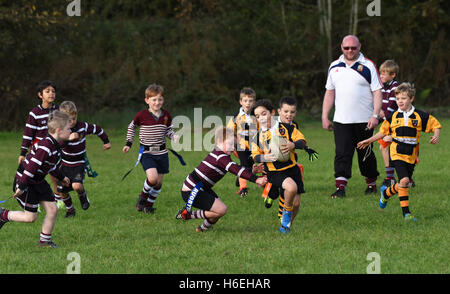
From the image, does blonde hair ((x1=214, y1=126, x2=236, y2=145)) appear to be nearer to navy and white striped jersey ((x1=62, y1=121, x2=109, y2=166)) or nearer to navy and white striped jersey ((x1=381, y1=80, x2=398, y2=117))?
navy and white striped jersey ((x1=62, y1=121, x2=109, y2=166))

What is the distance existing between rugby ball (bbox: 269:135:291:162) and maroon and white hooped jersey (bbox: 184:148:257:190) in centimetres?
50

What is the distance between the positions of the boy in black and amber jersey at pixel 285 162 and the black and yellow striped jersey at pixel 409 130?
4.82 ft

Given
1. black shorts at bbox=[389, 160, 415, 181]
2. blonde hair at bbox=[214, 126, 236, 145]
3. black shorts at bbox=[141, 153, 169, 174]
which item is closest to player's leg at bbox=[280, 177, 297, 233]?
blonde hair at bbox=[214, 126, 236, 145]

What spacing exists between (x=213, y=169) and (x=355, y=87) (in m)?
3.40

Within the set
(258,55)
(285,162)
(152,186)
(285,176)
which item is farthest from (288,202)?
(258,55)

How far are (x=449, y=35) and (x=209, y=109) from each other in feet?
32.0

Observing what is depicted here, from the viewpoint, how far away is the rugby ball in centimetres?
871

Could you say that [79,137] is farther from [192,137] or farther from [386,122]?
[192,137]

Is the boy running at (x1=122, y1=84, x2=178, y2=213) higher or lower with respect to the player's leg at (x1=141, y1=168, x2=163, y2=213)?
higher

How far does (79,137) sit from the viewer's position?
1039 centimetres

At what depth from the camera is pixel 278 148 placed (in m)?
8.71

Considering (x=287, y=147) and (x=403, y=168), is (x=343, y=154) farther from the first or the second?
(x=287, y=147)

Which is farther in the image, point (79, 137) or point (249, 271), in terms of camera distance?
point (79, 137)

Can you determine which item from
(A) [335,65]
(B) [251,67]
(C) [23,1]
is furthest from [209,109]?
(A) [335,65]
